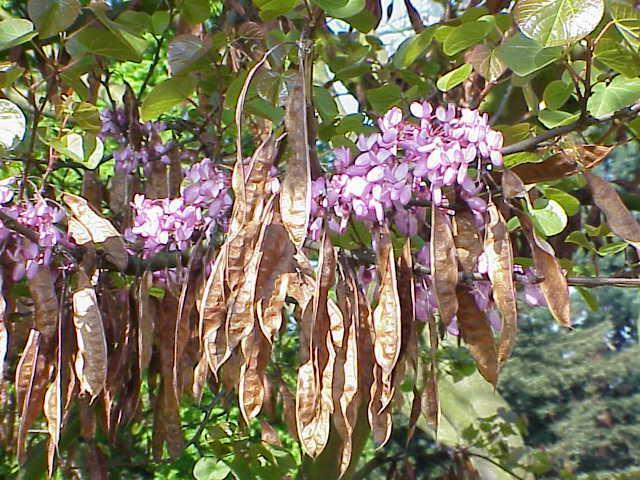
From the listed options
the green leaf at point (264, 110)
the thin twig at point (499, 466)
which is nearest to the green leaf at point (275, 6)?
the green leaf at point (264, 110)

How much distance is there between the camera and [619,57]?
3.23 feet

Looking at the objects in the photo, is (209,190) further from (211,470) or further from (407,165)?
(211,470)

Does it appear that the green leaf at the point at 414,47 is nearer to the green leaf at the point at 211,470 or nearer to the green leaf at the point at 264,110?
the green leaf at the point at 264,110

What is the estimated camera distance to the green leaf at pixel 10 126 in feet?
2.89

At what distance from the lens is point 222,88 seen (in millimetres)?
1423

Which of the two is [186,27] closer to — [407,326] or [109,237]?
[109,237]

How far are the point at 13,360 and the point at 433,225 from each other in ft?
3.57

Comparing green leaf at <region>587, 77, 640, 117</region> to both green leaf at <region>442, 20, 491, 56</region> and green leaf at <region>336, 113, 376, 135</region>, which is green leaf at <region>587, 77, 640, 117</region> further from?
green leaf at <region>336, 113, 376, 135</region>

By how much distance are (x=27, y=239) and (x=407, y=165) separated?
478 mm

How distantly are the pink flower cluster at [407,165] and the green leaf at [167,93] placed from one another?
37cm

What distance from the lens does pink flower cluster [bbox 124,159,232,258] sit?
1.02m

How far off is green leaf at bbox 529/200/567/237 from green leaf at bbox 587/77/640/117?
13 centimetres

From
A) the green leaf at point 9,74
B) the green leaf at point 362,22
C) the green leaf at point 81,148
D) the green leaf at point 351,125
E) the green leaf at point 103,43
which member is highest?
the green leaf at point 362,22

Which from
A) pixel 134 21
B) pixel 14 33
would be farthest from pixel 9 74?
pixel 134 21
